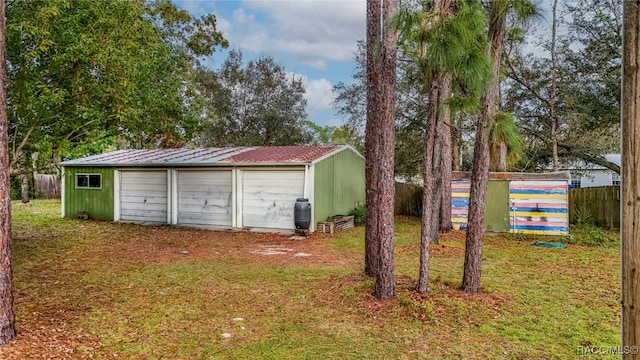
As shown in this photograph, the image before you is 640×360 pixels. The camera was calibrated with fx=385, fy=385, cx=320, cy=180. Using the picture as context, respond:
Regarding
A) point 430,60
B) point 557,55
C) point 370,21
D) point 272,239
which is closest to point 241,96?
point 272,239

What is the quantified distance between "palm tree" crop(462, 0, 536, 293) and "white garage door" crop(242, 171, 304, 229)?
21.8ft

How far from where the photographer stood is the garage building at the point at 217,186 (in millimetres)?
11148

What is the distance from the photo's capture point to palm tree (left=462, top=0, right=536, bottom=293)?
4594mm

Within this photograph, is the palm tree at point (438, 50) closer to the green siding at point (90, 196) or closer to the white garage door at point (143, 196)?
the white garage door at point (143, 196)

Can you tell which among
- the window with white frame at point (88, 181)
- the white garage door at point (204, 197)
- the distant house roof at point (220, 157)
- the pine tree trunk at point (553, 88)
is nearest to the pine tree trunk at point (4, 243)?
the distant house roof at point (220, 157)

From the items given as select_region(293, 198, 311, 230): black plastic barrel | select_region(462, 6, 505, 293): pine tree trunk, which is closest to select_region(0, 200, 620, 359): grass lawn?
select_region(462, 6, 505, 293): pine tree trunk

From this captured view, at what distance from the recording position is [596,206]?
11047 millimetres

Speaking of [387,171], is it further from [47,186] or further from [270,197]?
[47,186]

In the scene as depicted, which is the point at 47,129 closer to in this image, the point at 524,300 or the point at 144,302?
the point at 144,302

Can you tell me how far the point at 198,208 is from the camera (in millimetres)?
12133

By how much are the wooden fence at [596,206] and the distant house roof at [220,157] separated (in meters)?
7.05

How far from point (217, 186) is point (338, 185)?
3.85 m

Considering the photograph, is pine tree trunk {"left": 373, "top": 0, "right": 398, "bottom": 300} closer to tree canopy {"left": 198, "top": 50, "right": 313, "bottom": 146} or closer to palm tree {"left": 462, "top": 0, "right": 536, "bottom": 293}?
palm tree {"left": 462, "top": 0, "right": 536, "bottom": 293}

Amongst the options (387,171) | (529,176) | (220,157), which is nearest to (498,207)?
(529,176)
